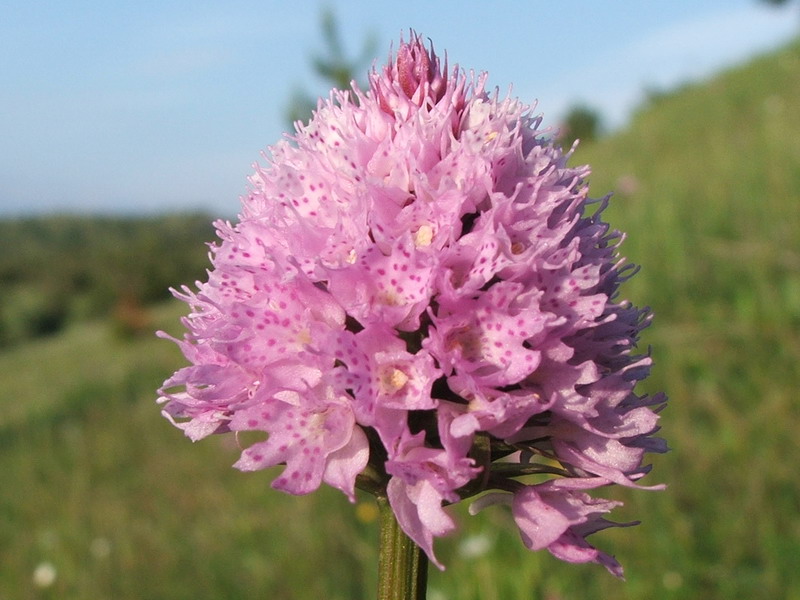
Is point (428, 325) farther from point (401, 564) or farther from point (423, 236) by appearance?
point (401, 564)

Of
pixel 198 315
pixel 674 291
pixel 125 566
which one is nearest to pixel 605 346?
pixel 198 315

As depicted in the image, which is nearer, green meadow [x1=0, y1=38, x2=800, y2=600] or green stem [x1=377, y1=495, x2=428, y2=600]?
green stem [x1=377, y1=495, x2=428, y2=600]

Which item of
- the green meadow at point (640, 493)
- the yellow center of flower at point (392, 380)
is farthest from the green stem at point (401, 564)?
the green meadow at point (640, 493)

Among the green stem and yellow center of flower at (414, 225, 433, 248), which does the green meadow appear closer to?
the green stem

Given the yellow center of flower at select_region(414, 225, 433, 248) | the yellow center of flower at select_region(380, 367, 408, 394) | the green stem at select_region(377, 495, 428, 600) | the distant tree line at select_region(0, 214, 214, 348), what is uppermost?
the distant tree line at select_region(0, 214, 214, 348)

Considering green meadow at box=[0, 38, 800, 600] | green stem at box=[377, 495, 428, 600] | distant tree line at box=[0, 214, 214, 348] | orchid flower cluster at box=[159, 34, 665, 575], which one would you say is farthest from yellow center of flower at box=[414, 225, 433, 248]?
distant tree line at box=[0, 214, 214, 348]

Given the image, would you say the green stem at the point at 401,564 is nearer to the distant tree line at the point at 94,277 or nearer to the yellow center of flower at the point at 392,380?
the yellow center of flower at the point at 392,380
